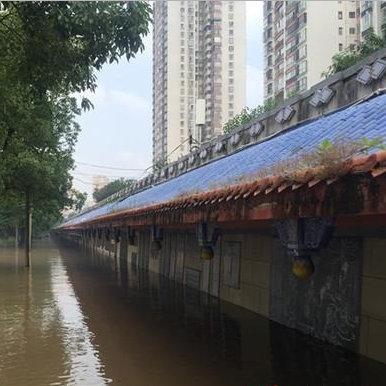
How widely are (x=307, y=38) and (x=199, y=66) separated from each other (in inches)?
1646

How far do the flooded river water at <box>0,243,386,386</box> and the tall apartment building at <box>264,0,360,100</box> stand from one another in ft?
172

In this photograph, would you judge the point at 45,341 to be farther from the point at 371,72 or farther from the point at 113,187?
the point at 113,187

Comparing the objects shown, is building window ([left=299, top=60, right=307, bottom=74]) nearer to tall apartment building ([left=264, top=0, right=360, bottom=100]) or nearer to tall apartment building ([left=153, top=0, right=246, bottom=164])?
tall apartment building ([left=264, top=0, right=360, bottom=100])

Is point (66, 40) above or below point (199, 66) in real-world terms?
below

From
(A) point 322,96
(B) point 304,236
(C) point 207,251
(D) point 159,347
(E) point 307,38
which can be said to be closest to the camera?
(B) point 304,236

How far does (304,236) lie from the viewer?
6953 mm

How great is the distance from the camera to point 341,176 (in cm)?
446

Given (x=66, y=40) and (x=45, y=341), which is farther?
(x=45, y=341)

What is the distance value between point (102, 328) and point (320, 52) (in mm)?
60169

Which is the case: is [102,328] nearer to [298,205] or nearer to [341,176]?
[298,205]

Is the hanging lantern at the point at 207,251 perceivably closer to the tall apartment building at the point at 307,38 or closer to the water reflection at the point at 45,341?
the water reflection at the point at 45,341

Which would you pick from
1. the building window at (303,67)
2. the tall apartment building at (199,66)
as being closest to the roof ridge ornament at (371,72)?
the building window at (303,67)

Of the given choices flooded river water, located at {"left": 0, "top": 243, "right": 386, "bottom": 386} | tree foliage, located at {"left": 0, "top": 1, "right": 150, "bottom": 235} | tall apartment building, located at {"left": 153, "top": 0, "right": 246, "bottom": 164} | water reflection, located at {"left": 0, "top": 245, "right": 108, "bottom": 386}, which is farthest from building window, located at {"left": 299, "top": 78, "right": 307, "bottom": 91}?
tree foliage, located at {"left": 0, "top": 1, "right": 150, "bottom": 235}

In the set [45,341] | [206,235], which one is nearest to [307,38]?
[206,235]
